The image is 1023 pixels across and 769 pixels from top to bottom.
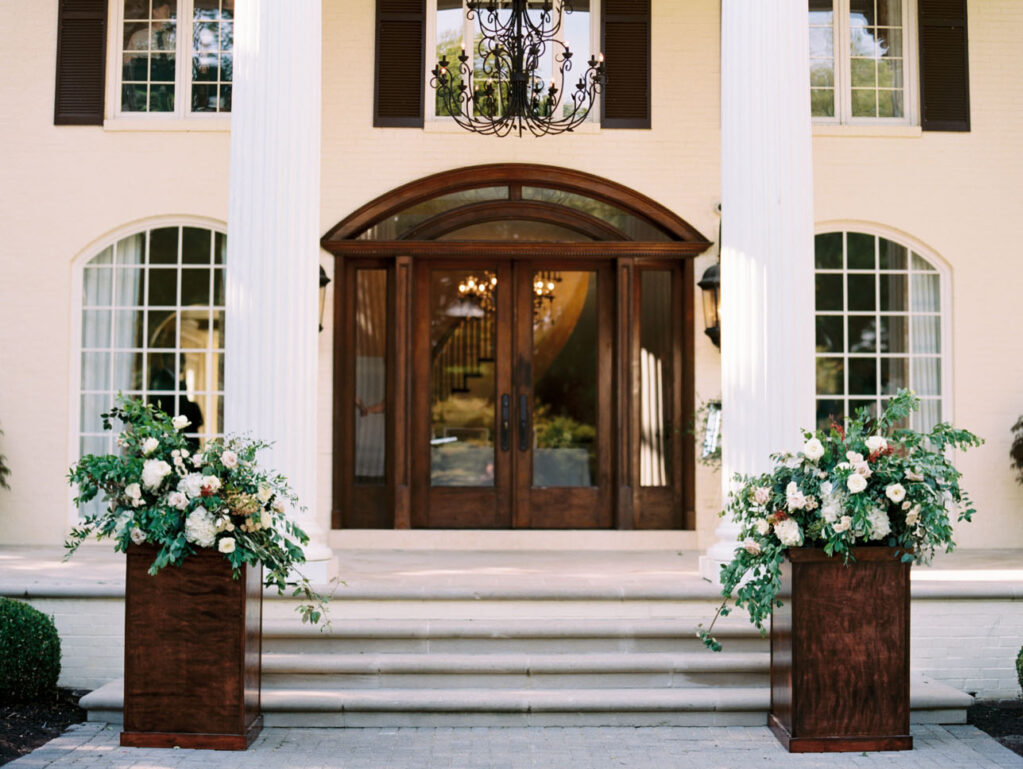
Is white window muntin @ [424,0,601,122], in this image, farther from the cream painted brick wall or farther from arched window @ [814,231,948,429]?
arched window @ [814,231,948,429]

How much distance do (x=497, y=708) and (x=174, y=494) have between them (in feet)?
6.58

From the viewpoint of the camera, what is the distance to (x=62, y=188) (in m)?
9.80

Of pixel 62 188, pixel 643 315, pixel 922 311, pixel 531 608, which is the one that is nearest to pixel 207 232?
pixel 62 188

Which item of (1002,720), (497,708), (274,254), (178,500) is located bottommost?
(1002,720)

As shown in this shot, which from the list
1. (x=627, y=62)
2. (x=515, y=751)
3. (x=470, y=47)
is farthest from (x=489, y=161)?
(x=515, y=751)

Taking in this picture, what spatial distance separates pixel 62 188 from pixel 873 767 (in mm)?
8026

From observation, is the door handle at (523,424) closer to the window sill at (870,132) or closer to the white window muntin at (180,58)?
the window sill at (870,132)

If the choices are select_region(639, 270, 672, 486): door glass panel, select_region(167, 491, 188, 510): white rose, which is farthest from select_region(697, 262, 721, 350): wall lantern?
select_region(167, 491, 188, 510): white rose

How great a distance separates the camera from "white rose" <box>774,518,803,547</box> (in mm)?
5359

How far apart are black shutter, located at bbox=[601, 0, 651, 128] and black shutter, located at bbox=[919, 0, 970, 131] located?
245cm

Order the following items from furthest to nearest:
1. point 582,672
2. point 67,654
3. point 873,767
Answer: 1. point 67,654
2. point 582,672
3. point 873,767

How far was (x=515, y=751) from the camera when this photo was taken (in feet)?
17.9

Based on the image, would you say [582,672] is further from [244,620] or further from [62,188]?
[62,188]

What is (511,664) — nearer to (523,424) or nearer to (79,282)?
(523,424)
